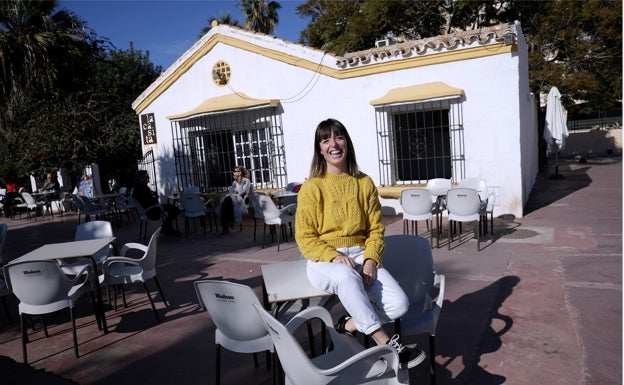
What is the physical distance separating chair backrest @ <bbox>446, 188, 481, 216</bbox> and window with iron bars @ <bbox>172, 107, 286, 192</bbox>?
4.87 metres

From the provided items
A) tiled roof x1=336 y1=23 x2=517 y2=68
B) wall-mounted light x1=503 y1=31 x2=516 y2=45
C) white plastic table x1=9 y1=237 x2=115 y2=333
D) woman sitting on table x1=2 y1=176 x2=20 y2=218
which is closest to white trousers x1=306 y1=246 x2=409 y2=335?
white plastic table x1=9 y1=237 x2=115 y2=333

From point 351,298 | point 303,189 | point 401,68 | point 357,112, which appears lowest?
point 351,298

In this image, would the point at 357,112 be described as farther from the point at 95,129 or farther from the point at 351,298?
the point at 95,129

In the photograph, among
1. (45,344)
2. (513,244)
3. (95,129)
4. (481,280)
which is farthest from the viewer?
(95,129)

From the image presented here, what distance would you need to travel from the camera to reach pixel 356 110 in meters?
9.20

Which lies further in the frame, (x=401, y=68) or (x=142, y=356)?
(x=401, y=68)

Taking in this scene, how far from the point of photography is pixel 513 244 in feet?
20.3

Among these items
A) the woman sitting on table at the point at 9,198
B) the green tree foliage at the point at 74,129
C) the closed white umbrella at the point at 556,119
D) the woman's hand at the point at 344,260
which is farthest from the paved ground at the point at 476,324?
the woman sitting on table at the point at 9,198

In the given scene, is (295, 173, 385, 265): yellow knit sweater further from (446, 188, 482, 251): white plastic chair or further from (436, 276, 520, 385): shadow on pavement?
(446, 188, 482, 251): white plastic chair

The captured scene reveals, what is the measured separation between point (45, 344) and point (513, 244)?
217 inches

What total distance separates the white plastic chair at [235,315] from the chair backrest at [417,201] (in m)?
4.24

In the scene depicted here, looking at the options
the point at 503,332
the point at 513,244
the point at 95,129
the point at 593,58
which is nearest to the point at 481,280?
the point at 503,332

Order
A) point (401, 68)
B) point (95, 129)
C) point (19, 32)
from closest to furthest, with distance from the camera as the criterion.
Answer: point (401, 68) → point (19, 32) → point (95, 129)

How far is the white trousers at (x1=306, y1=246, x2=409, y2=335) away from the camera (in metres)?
2.44
